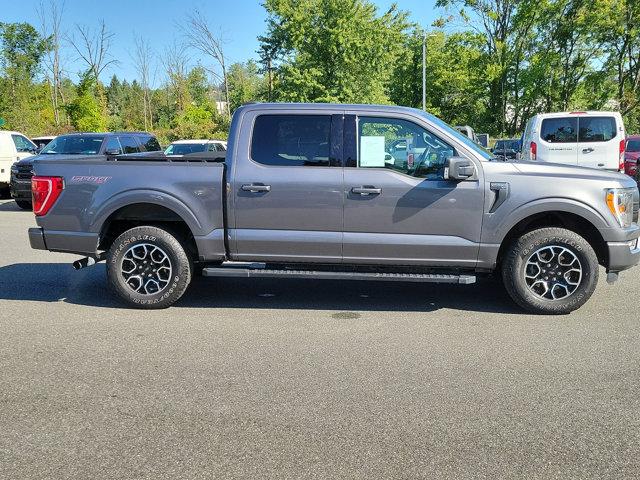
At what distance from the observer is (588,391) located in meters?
3.81

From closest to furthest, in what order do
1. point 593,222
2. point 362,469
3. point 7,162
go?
point 362,469 → point 593,222 → point 7,162

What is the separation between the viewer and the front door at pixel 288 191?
538cm

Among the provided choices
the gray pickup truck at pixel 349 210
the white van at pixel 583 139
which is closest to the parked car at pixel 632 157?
the white van at pixel 583 139

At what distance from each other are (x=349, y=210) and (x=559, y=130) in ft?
30.3

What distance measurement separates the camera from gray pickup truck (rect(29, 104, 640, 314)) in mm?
5273

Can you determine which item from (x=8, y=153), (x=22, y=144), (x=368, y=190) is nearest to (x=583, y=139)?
(x=368, y=190)

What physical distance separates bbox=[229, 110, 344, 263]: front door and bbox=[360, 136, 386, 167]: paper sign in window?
0.28 meters

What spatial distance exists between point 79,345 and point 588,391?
13.1 ft

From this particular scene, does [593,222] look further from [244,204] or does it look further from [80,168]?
[80,168]

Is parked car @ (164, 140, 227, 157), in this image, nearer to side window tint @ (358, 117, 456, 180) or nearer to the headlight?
side window tint @ (358, 117, 456, 180)

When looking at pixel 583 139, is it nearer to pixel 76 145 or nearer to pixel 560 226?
pixel 560 226


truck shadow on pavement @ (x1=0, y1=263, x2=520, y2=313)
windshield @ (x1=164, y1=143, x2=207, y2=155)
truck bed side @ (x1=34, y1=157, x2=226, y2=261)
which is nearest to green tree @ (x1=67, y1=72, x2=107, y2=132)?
windshield @ (x1=164, y1=143, x2=207, y2=155)

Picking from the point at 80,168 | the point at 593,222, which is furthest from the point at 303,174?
the point at 593,222

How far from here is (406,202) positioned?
528 centimetres
